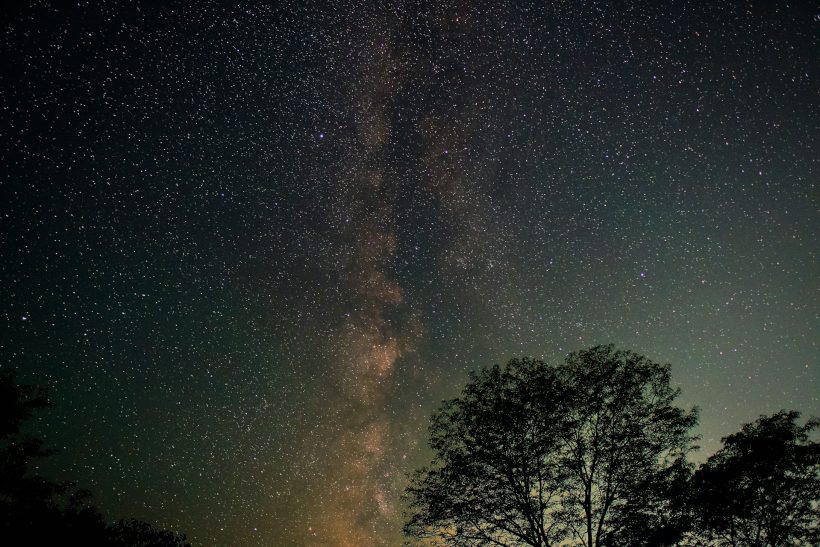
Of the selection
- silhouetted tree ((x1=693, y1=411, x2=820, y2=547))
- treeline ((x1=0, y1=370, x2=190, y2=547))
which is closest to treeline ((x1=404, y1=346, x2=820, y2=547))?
silhouetted tree ((x1=693, y1=411, x2=820, y2=547))

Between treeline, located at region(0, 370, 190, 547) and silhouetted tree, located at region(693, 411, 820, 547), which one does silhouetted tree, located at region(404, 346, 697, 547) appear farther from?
treeline, located at region(0, 370, 190, 547)

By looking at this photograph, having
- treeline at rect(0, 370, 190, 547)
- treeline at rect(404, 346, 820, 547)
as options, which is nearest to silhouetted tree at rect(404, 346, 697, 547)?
treeline at rect(404, 346, 820, 547)

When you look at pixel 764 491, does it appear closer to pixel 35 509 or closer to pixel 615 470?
pixel 615 470

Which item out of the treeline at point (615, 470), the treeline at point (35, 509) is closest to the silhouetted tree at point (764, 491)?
the treeline at point (615, 470)

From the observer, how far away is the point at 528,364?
43.3 ft

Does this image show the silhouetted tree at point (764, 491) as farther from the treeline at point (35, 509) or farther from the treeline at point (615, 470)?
the treeline at point (35, 509)

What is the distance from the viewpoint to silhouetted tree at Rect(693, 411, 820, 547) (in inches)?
474

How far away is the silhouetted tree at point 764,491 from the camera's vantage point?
39.5 feet

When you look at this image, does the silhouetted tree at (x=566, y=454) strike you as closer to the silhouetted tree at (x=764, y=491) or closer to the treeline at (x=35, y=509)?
the silhouetted tree at (x=764, y=491)

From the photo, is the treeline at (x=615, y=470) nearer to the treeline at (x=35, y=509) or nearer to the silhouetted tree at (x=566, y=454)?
the silhouetted tree at (x=566, y=454)

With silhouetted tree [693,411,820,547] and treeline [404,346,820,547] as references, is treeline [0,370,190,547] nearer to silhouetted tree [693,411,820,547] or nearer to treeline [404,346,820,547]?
treeline [404,346,820,547]

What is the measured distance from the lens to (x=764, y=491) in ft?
40.8

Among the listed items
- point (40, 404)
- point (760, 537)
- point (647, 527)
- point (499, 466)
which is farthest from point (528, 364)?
point (40, 404)

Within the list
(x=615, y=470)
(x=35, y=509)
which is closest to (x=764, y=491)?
(x=615, y=470)
